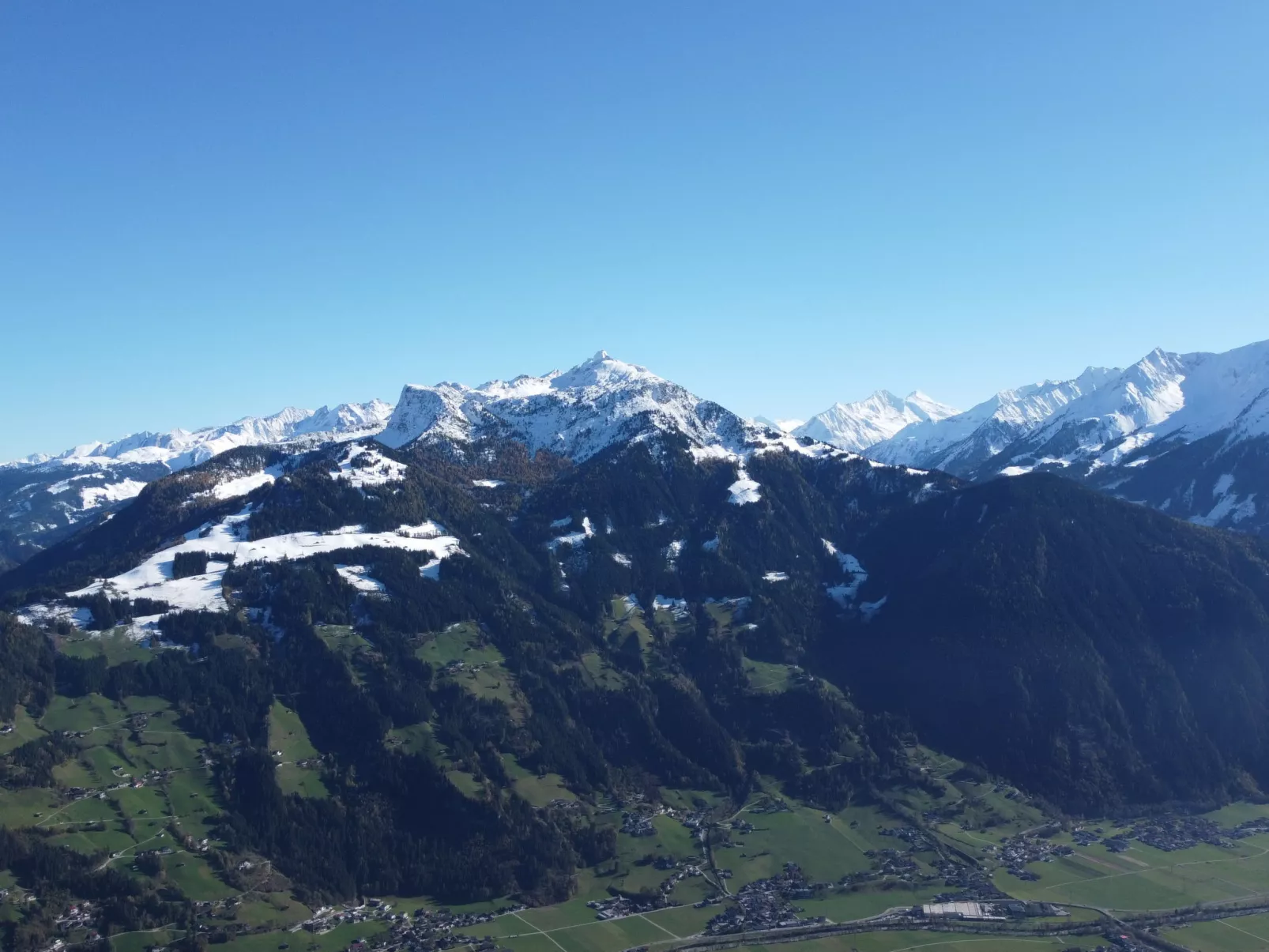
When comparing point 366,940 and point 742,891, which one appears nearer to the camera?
point 366,940

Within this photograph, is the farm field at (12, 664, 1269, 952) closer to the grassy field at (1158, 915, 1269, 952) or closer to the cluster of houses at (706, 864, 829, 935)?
the grassy field at (1158, 915, 1269, 952)

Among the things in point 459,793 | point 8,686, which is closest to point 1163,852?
point 459,793

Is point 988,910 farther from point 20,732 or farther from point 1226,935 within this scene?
point 20,732

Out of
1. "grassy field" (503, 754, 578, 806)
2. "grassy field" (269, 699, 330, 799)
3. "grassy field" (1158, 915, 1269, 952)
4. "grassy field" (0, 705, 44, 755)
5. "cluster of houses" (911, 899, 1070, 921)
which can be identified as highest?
"grassy field" (0, 705, 44, 755)

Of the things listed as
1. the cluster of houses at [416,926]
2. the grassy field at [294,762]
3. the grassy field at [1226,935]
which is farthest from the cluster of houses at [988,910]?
the grassy field at [294,762]

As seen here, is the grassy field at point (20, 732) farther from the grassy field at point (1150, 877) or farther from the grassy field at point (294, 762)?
the grassy field at point (1150, 877)

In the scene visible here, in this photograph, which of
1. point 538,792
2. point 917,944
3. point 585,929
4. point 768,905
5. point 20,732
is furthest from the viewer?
point 538,792

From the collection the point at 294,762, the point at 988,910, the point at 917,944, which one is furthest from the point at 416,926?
the point at 988,910

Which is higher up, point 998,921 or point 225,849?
point 225,849

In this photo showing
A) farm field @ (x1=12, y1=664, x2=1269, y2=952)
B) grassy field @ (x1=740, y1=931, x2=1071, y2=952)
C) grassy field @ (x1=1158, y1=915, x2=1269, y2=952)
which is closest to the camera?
grassy field @ (x1=1158, y1=915, x2=1269, y2=952)

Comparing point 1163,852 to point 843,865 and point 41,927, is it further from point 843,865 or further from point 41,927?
point 41,927

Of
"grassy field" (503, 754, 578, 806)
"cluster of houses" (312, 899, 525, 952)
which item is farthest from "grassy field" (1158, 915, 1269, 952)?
"grassy field" (503, 754, 578, 806)
